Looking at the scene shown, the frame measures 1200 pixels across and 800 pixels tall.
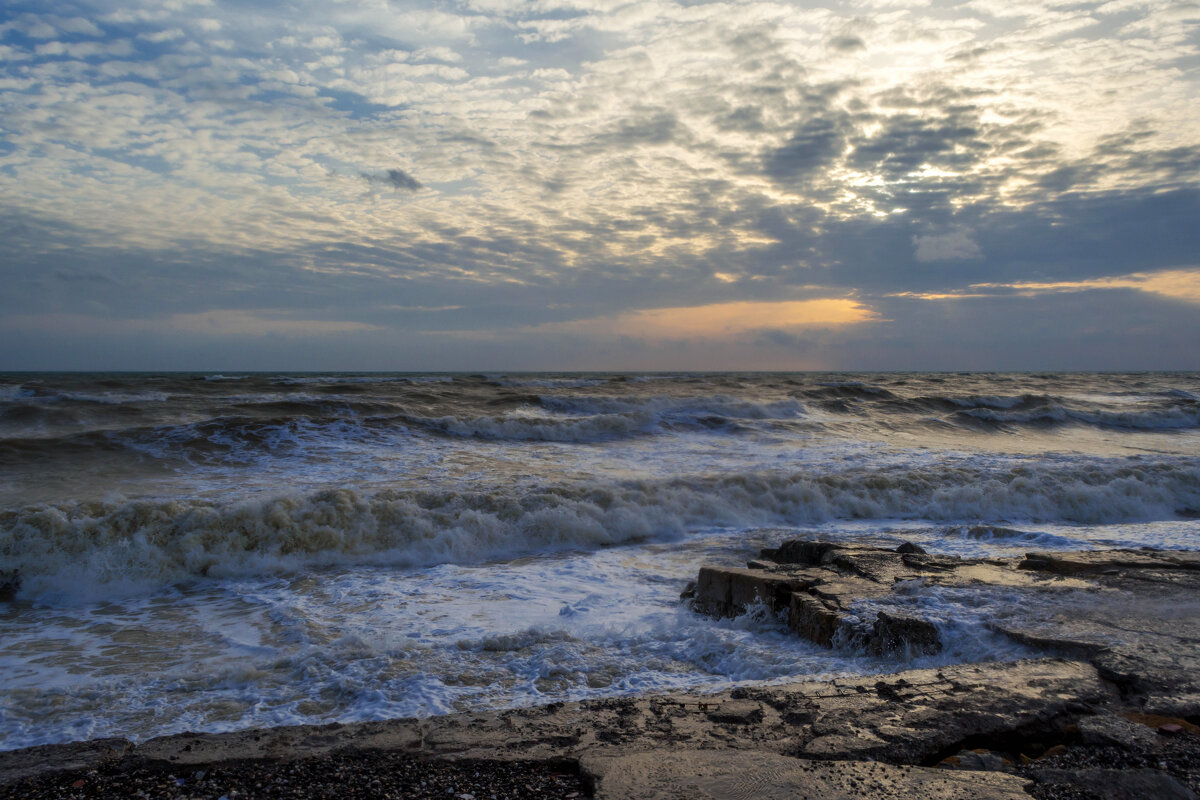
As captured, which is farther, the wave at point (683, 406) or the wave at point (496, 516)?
the wave at point (683, 406)

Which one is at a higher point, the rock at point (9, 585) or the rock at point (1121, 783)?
the rock at point (1121, 783)

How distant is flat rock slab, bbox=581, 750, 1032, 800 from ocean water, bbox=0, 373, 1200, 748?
4.17 ft

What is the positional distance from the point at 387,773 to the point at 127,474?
11011 mm

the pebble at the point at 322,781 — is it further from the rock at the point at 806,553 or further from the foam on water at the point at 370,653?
the rock at the point at 806,553

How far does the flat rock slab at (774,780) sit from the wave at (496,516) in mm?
5821

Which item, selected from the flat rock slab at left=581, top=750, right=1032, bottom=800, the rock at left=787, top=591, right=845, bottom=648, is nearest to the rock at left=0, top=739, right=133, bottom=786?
the flat rock slab at left=581, top=750, right=1032, bottom=800

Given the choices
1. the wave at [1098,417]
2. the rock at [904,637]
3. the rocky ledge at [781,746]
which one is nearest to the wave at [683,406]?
the wave at [1098,417]

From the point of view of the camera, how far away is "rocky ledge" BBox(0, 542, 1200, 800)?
2.86 meters

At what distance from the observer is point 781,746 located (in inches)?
127

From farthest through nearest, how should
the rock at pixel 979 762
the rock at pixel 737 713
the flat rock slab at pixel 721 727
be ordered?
1. the rock at pixel 737 713
2. the flat rock slab at pixel 721 727
3. the rock at pixel 979 762

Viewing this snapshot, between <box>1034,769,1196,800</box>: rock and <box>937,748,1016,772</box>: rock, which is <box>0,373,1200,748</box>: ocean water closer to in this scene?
<box>937,748,1016,772</box>: rock

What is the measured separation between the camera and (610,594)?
6.72 metres

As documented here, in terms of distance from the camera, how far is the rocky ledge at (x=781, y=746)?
2.86 meters

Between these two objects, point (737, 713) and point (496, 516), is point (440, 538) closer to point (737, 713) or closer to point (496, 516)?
point (496, 516)
